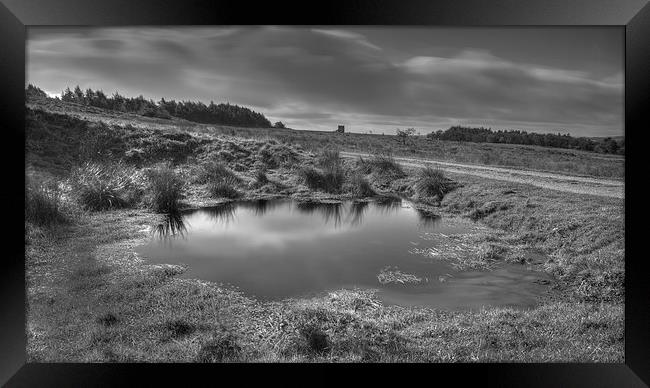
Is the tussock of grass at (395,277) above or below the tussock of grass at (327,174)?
below

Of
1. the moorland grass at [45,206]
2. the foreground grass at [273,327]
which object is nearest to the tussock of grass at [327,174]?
the foreground grass at [273,327]

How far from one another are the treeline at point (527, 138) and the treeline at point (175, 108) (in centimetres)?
300

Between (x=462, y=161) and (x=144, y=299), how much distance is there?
20.2 ft

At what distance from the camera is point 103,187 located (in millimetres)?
8484

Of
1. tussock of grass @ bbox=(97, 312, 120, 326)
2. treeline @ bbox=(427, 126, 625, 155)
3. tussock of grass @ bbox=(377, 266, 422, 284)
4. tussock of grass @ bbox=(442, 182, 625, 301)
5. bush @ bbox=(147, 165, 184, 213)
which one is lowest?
tussock of grass @ bbox=(97, 312, 120, 326)

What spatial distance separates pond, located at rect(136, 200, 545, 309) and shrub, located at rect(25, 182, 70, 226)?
145cm

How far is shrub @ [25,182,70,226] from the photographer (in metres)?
7.24

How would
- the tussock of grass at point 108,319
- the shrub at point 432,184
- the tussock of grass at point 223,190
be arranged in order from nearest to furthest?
1. the tussock of grass at point 108,319
2. the shrub at point 432,184
3. the tussock of grass at point 223,190

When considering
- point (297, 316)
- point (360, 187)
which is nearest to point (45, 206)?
point (297, 316)

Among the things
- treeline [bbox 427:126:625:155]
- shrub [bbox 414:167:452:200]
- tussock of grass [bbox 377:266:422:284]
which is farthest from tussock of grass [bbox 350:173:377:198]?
tussock of grass [bbox 377:266:422:284]

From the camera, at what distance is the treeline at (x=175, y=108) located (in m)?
7.80

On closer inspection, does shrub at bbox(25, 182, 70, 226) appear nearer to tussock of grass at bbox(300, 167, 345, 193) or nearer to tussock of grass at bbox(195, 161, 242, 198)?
tussock of grass at bbox(195, 161, 242, 198)

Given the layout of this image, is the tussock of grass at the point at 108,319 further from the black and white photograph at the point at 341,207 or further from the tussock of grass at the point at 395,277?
the tussock of grass at the point at 395,277

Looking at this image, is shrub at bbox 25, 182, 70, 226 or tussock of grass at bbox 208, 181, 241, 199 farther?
tussock of grass at bbox 208, 181, 241, 199
